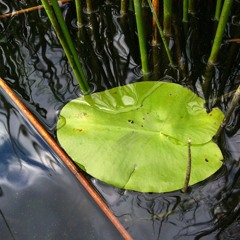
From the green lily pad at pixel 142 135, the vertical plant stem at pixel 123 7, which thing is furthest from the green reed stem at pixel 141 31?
the vertical plant stem at pixel 123 7

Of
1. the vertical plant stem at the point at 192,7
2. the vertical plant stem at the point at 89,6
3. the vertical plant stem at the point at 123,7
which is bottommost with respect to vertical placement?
the vertical plant stem at the point at 192,7

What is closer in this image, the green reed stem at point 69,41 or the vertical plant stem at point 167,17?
the green reed stem at point 69,41

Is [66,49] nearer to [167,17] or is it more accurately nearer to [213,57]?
[167,17]

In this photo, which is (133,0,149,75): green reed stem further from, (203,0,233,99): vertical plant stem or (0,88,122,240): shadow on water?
(0,88,122,240): shadow on water

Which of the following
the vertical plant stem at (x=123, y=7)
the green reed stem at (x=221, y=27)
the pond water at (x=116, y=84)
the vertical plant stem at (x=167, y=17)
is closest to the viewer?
the pond water at (x=116, y=84)

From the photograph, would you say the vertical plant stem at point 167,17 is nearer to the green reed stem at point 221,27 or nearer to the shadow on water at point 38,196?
the green reed stem at point 221,27

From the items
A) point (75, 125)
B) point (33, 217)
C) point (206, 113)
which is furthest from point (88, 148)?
point (206, 113)

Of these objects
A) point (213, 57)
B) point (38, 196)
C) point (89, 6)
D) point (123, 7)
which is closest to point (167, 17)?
point (213, 57)
